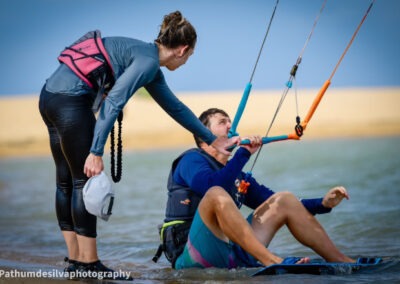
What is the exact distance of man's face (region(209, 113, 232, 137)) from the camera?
381 cm

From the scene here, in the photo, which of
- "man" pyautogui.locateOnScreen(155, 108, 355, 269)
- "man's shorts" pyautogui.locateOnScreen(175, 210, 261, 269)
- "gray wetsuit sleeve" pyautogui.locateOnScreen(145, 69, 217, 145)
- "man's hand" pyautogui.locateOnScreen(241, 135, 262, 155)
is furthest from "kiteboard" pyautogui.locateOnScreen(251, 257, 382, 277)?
"gray wetsuit sleeve" pyautogui.locateOnScreen(145, 69, 217, 145)

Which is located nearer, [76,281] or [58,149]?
[76,281]

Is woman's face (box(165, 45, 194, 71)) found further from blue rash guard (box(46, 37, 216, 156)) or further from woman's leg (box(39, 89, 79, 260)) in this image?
woman's leg (box(39, 89, 79, 260))

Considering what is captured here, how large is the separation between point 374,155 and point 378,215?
995cm

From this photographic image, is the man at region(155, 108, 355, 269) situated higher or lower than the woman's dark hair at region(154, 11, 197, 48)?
lower

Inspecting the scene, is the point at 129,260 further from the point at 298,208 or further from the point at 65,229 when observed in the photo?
the point at 298,208

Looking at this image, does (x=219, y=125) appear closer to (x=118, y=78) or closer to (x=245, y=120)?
(x=118, y=78)

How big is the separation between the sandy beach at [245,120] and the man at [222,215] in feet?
78.1

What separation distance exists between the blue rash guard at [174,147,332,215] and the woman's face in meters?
0.60

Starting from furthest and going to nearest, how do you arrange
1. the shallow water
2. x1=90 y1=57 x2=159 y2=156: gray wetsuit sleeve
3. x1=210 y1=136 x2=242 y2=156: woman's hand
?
1. the shallow water
2. x1=210 y1=136 x2=242 y2=156: woman's hand
3. x1=90 y1=57 x2=159 y2=156: gray wetsuit sleeve

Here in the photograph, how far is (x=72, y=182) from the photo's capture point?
3.40 metres

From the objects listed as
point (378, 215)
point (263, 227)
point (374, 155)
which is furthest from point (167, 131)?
point (263, 227)

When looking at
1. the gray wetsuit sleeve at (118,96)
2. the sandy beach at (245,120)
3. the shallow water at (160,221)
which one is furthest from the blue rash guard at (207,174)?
the sandy beach at (245,120)

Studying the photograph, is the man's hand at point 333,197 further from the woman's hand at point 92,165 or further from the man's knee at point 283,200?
the woman's hand at point 92,165
